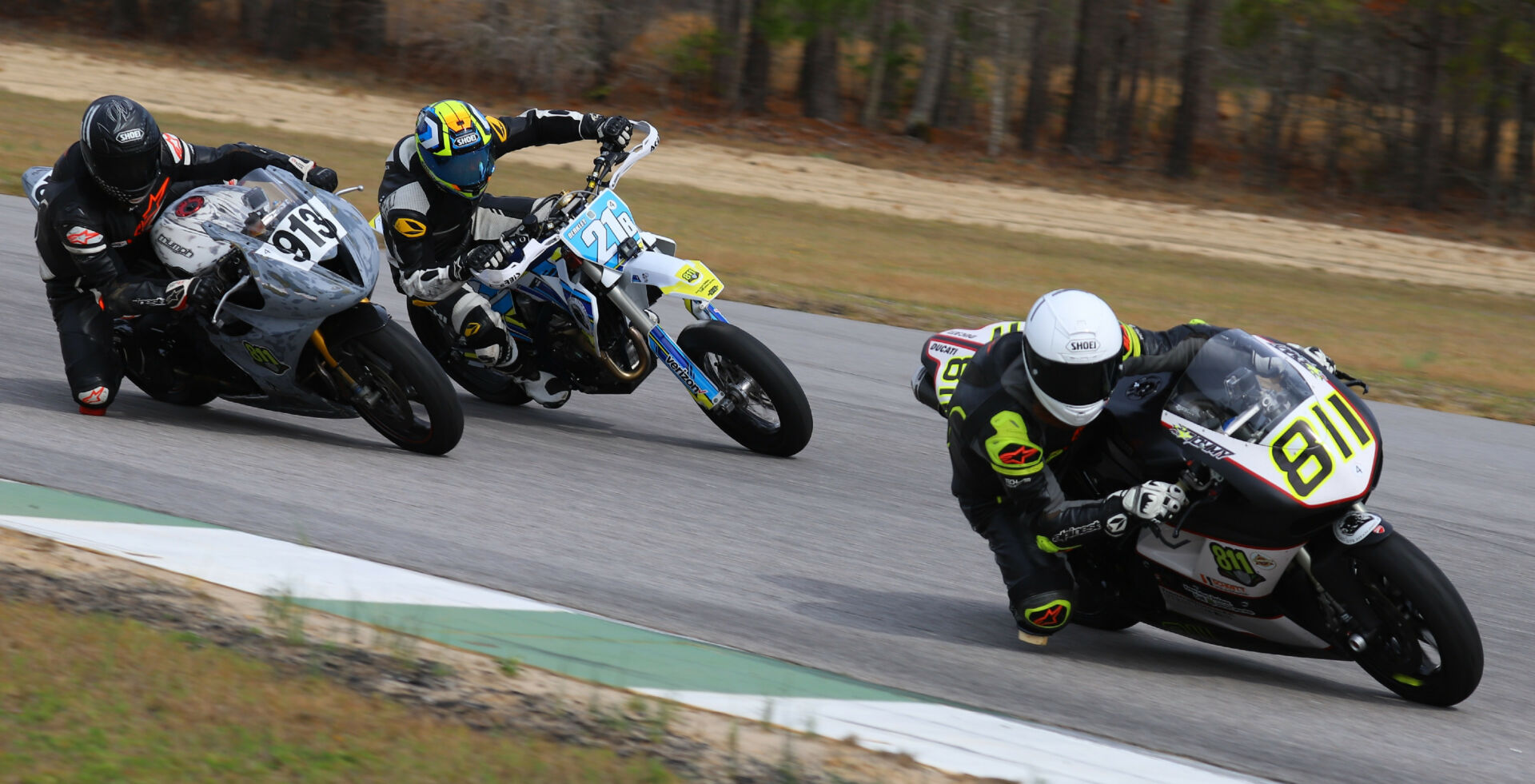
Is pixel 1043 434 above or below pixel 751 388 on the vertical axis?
above

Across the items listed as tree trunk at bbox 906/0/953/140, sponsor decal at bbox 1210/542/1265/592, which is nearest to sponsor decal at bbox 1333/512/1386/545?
sponsor decal at bbox 1210/542/1265/592

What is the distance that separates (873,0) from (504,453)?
2331cm

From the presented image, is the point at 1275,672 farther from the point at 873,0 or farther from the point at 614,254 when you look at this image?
the point at 873,0

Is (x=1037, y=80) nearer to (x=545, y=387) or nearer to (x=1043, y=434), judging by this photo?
(x=545, y=387)

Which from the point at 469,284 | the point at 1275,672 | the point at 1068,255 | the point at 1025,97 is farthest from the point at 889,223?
the point at 1275,672

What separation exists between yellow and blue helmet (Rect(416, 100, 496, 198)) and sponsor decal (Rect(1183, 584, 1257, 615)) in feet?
12.9

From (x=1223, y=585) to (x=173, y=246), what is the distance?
16.2 ft

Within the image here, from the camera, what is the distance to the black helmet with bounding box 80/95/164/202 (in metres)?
6.57

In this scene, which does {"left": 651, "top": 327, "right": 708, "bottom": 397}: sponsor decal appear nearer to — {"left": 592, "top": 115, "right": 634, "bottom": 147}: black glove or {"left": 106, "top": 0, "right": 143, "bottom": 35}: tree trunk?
{"left": 592, "top": 115, "right": 634, "bottom": 147}: black glove

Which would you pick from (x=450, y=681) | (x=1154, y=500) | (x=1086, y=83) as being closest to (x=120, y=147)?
(x=450, y=681)

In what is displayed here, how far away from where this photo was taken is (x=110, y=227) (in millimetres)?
6809

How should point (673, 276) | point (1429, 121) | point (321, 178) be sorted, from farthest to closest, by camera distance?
1. point (1429, 121)
2. point (321, 178)
3. point (673, 276)

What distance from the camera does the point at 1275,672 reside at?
5.08 meters

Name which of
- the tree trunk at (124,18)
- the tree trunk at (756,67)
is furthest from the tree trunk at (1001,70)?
the tree trunk at (124,18)
